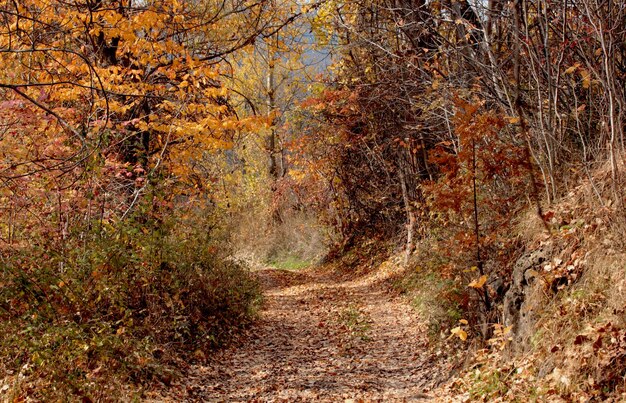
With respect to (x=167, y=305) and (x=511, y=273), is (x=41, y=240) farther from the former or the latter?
(x=511, y=273)

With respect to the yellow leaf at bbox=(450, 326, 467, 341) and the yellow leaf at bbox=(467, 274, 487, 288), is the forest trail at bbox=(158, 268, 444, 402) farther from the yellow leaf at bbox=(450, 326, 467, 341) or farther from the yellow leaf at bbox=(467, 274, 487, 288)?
the yellow leaf at bbox=(467, 274, 487, 288)

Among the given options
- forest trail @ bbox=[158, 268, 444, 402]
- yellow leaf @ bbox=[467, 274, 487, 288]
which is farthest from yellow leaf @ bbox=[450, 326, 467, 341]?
forest trail @ bbox=[158, 268, 444, 402]

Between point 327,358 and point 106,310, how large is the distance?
3073 mm

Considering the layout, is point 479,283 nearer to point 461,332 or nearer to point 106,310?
point 461,332

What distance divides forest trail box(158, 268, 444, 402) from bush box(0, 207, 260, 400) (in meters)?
0.53

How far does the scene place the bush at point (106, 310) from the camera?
5.37 metres

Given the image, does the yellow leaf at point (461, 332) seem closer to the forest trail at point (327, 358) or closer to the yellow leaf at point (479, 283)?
the yellow leaf at point (479, 283)

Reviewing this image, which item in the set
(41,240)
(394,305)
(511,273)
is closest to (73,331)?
(41,240)

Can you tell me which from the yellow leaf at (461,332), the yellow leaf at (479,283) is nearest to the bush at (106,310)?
the yellow leaf at (461,332)

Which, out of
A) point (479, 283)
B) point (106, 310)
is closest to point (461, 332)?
point (479, 283)

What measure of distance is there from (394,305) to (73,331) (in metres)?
7.17

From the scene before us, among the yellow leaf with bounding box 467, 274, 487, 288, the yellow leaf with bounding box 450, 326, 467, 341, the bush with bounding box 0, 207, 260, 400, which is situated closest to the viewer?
the bush with bounding box 0, 207, 260, 400

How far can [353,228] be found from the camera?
742 inches

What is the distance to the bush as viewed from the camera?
5367 millimetres
